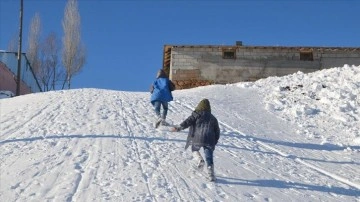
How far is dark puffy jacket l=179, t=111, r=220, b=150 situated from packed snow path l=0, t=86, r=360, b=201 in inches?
21.5

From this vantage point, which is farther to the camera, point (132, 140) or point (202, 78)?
point (202, 78)

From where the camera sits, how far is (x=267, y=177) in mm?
7734

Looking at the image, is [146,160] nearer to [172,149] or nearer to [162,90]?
[172,149]

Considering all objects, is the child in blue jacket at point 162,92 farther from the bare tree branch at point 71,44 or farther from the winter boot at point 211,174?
the bare tree branch at point 71,44

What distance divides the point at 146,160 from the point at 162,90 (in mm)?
3907

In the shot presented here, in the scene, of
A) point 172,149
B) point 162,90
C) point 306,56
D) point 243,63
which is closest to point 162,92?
point 162,90

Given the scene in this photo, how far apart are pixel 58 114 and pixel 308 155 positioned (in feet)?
21.7

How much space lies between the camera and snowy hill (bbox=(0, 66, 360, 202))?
6.62m

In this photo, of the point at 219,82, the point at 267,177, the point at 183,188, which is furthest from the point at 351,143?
the point at 219,82

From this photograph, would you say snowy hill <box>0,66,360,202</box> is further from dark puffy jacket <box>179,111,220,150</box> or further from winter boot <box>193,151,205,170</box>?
dark puffy jacket <box>179,111,220,150</box>

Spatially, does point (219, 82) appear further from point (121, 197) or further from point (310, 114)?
point (121, 197)

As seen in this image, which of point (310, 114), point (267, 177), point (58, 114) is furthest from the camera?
point (310, 114)

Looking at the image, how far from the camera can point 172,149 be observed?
30.0ft

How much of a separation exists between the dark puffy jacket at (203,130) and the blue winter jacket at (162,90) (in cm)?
400
